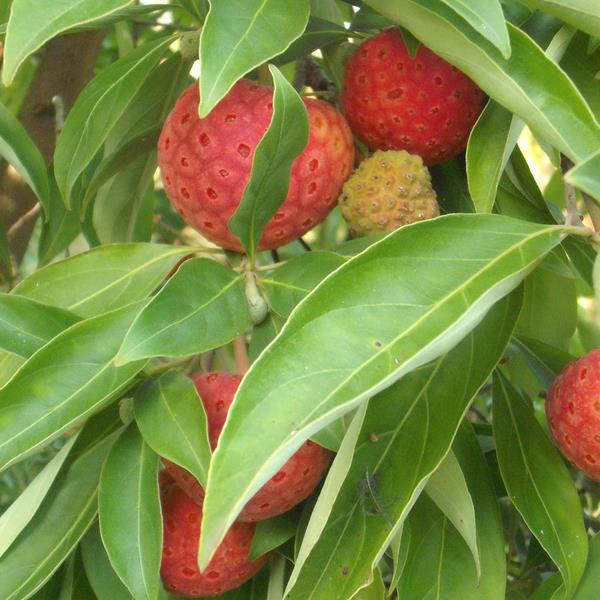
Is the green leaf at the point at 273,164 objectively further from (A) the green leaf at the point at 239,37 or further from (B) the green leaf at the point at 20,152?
(B) the green leaf at the point at 20,152

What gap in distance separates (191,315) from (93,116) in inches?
11.0

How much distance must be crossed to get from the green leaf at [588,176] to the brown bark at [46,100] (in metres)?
1.08

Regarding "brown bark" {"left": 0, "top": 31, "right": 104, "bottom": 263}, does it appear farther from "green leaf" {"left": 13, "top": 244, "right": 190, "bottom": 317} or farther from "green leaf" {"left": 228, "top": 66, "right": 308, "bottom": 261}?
"green leaf" {"left": 228, "top": 66, "right": 308, "bottom": 261}

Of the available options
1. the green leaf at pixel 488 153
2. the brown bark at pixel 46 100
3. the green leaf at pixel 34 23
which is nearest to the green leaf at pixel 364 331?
the green leaf at pixel 488 153

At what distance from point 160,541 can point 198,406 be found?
0.12 m

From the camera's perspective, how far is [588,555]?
3.51ft

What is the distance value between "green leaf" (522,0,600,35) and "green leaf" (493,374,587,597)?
40 cm

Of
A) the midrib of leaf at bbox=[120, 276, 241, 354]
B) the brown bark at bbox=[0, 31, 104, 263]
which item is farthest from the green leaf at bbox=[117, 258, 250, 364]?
the brown bark at bbox=[0, 31, 104, 263]

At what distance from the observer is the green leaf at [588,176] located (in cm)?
77

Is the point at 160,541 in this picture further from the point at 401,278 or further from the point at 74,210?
the point at 74,210

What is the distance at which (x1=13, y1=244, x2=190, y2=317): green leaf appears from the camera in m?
1.09

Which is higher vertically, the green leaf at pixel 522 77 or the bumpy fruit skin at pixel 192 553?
the green leaf at pixel 522 77

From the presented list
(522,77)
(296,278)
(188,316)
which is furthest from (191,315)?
(522,77)

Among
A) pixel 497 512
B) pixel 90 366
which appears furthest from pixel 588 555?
pixel 90 366
